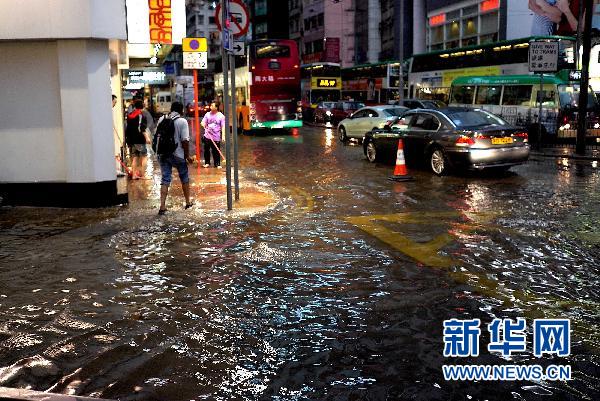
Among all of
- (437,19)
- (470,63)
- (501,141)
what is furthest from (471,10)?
(501,141)

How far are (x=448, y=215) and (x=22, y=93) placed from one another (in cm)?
736

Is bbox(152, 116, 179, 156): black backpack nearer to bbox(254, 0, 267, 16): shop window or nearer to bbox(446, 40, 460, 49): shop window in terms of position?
bbox(446, 40, 460, 49): shop window

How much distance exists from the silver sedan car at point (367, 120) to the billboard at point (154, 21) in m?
11.6

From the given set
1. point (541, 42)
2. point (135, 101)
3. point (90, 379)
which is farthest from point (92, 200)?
point (541, 42)

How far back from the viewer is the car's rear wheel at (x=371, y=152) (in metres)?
18.0

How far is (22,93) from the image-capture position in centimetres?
1074

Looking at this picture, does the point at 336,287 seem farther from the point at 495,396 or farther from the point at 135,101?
the point at 135,101

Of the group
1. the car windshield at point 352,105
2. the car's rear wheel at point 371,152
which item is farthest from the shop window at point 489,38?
the car's rear wheel at point 371,152

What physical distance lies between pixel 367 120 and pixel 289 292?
19568mm

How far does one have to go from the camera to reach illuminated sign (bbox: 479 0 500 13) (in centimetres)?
4259

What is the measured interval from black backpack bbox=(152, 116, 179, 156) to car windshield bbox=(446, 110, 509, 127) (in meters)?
6.88

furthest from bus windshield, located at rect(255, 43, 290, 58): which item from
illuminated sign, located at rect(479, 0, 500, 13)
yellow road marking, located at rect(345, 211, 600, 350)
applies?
yellow road marking, located at rect(345, 211, 600, 350)

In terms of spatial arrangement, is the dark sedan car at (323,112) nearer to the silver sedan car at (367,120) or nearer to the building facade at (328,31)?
the silver sedan car at (367,120)

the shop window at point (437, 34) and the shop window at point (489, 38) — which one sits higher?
the shop window at point (437, 34)
